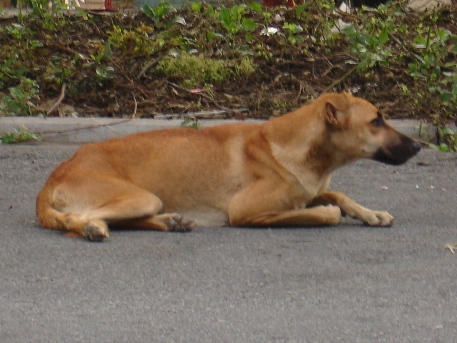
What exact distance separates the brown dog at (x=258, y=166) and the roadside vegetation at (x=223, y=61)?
109 inches

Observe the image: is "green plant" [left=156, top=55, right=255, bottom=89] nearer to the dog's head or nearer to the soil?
the soil

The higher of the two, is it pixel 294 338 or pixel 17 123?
pixel 294 338

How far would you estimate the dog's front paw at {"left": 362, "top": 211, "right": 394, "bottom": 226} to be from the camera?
606 centimetres

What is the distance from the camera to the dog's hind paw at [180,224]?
19.3ft

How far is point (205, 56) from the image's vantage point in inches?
408

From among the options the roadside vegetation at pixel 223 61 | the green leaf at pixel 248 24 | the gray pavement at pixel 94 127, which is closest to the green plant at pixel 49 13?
the roadside vegetation at pixel 223 61

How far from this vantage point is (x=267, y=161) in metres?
6.16

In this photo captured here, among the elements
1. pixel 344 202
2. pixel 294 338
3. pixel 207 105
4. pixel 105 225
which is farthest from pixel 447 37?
pixel 294 338

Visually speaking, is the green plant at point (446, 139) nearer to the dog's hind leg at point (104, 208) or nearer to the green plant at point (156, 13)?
the dog's hind leg at point (104, 208)

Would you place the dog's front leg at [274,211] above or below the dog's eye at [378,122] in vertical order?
below

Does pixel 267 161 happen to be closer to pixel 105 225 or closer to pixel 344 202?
pixel 344 202

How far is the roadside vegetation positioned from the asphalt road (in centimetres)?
304

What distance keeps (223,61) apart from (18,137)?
242 cm

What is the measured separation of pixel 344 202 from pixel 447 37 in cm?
438
